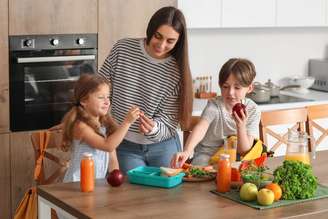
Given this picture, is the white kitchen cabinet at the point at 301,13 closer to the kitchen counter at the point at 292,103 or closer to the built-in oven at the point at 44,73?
the kitchen counter at the point at 292,103

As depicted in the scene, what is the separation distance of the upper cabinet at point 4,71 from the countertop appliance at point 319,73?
2665mm

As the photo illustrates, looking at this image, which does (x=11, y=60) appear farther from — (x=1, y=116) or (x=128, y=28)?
(x=128, y=28)

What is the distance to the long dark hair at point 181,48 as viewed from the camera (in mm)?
3424

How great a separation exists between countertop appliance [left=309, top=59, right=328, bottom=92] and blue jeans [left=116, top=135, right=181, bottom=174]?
2518 millimetres

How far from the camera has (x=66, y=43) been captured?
4.32 m

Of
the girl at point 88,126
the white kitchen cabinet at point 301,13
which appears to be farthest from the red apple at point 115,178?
the white kitchen cabinet at point 301,13

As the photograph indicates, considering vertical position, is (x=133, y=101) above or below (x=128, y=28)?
below

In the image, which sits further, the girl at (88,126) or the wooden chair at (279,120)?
the wooden chair at (279,120)

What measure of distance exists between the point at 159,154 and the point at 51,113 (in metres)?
0.99

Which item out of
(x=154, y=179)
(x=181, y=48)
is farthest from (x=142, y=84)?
(x=154, y=179)

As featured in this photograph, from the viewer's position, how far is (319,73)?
19.6ft

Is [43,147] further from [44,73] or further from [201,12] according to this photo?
[201,12]

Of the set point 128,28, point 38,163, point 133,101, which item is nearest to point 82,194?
point 38,163

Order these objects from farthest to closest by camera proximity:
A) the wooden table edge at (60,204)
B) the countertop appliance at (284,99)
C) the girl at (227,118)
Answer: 1. the countertop appliance at (284,99)
2. the girl at (227,118)
3. the wooden table edge at (60,204)
